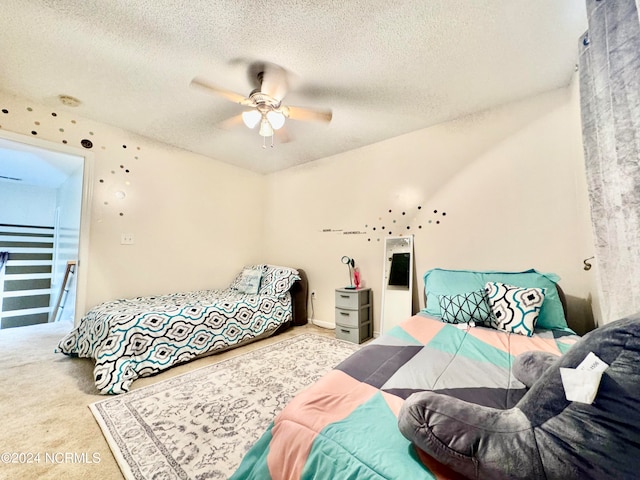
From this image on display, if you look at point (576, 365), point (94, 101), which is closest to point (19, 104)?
point (94, 101)

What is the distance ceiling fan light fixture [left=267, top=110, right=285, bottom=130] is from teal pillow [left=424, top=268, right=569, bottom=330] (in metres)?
1.92

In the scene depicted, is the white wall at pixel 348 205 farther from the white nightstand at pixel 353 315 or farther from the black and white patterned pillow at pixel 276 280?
the black and white patterned pillow at pixel 276 280

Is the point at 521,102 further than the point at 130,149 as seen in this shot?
No

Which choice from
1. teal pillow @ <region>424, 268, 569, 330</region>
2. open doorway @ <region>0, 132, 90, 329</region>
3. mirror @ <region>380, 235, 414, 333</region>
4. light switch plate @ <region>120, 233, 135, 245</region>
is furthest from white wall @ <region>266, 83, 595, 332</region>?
open doorway @ <region>0, 132, 90, 329</region>

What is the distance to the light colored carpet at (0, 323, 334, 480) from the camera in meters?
1.25

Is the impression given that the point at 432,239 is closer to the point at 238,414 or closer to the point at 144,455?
the point at 238,414

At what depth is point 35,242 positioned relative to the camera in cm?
458

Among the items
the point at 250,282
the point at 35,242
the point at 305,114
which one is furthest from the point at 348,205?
the point at 35,242

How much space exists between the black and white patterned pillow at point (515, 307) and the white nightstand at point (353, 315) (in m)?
1.35

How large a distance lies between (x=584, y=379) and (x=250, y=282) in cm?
340

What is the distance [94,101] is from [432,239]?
3.54 meters

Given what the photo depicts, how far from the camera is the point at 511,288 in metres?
1.91

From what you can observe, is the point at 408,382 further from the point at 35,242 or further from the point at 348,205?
the point at 35,242

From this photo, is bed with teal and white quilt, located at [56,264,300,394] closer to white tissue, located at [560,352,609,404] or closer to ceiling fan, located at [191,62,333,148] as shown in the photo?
ceiling fan, located at [191,62,333,148]
